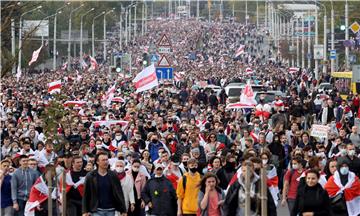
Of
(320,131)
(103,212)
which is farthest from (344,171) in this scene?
(320,131)

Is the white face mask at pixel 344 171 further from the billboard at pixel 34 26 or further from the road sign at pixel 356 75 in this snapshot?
the road sign at pixel 356 75

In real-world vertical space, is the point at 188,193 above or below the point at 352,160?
below

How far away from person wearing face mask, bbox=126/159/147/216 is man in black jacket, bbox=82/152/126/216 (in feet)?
9.45

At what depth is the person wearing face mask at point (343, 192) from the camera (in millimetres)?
19125

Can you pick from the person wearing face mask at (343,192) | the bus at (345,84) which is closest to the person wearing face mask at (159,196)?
the person wearing face mask at (343,192)

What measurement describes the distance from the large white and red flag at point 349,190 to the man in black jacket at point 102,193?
336 centimetres

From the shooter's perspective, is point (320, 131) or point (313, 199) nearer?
point (313, 199)

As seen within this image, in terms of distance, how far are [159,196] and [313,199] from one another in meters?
2.92

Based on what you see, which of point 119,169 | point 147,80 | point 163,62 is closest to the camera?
point 119,169

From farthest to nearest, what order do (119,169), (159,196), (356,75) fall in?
(356,75) < (119,169) < (159,196)

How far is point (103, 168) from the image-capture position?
55.9 feet

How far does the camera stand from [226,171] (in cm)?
2034

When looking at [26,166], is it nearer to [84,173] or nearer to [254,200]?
[84,173]

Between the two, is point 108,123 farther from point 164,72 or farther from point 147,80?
point 147,80
